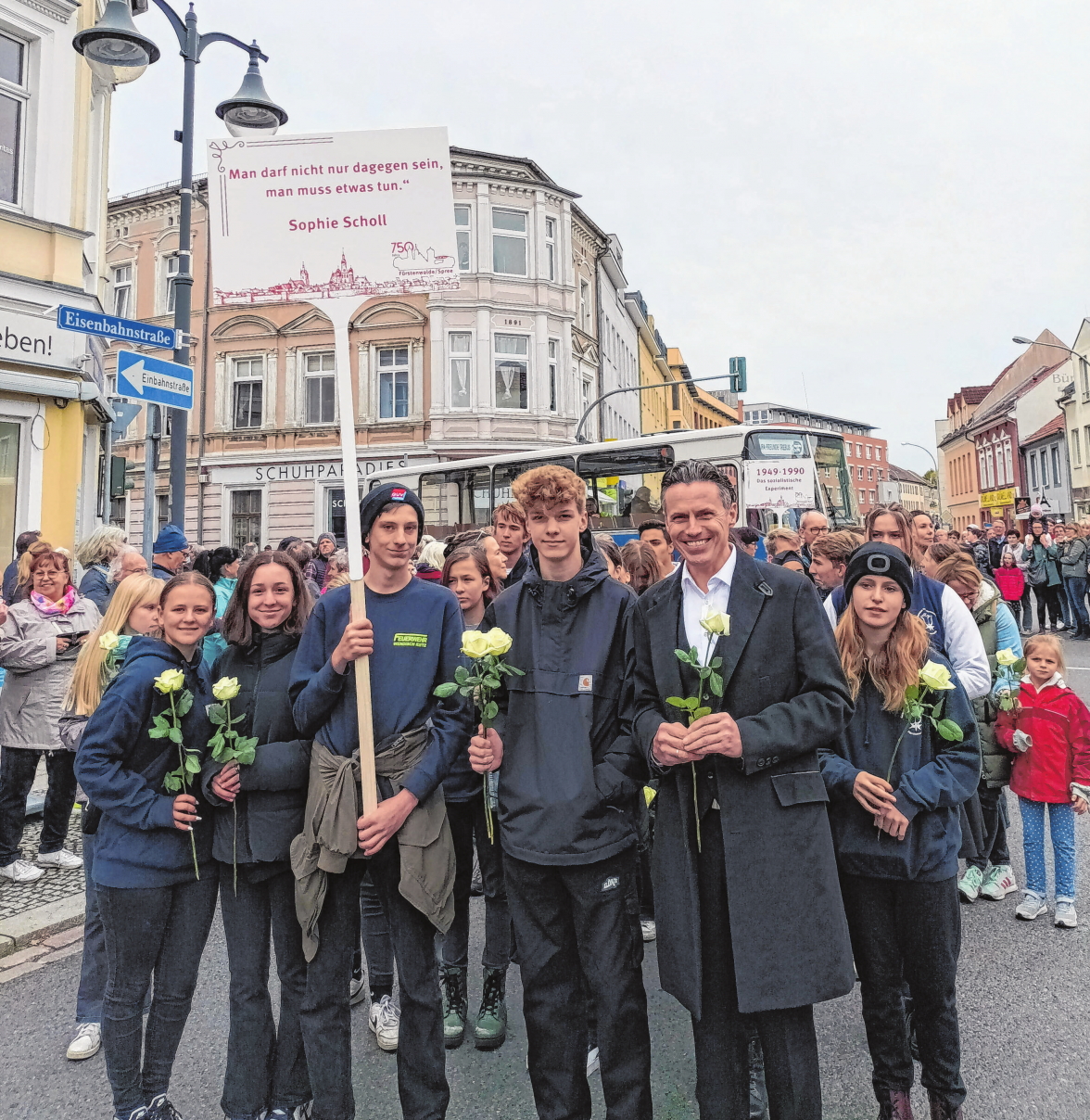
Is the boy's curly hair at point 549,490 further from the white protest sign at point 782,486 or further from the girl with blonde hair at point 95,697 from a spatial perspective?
the white protest sign at point 782,486

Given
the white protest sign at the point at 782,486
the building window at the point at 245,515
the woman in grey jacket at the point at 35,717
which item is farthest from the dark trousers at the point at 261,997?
the building window at the point at 245,515

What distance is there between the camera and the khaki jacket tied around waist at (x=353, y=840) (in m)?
2.75

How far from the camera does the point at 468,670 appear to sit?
9.06 feet

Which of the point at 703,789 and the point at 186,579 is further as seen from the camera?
the point at 186,579

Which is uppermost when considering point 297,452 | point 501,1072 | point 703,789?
point 297,452

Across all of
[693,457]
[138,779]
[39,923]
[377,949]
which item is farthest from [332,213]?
[693,457]

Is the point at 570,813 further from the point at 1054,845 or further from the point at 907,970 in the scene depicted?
the point at 1054,845

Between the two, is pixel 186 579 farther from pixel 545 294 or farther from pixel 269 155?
pixel 545 294

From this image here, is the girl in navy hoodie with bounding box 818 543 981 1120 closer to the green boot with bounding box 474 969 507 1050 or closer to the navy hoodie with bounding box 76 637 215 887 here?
the green boot with bounding box 474 969 507 1050

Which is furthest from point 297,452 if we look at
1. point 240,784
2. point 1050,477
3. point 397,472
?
point 1050,477

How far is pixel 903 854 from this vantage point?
276 centimetres

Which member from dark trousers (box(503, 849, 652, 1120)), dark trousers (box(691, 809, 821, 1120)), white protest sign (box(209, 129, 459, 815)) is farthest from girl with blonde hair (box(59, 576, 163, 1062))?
dark trousers (box(691, 809, 821, 1120))

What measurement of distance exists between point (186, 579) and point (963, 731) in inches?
109

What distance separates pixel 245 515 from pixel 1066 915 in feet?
94.2
